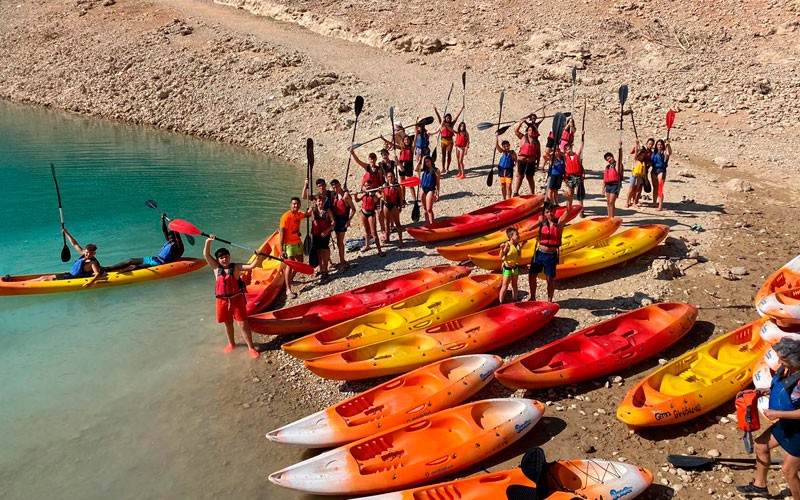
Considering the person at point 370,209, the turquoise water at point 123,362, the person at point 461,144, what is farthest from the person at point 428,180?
the turquoise water at point 123,362

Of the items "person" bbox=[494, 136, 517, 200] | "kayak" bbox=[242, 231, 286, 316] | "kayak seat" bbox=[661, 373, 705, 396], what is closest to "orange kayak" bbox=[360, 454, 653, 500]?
"kayak seat" bbox=[661, 373, 705, 396]

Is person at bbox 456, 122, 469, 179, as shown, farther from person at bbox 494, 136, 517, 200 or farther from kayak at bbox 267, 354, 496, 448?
kayak at bbox 267, 354, 496, 448

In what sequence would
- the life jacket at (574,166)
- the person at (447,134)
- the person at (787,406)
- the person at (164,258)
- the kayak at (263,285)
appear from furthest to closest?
the person at (447,134) < the life jacket at (574,166) < the person at (164,258) < the kayak at (263,285) < the person at (787,406)

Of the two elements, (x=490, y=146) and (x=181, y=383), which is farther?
(x=490, y=146)

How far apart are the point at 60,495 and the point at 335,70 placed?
22.0m

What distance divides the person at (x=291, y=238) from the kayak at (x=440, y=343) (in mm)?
3091

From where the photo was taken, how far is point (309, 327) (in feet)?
31.3

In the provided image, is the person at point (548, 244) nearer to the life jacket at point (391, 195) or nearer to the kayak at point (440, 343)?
the kayak at point (440, 343)

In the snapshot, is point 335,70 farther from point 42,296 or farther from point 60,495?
point 60,495

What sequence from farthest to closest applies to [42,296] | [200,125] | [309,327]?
[200,125] → [42,296] → [309,327]

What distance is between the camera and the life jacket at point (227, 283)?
8.77 m

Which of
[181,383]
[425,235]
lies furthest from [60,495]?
[425,235]

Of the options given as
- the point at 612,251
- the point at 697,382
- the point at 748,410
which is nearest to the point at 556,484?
the point at 748,410

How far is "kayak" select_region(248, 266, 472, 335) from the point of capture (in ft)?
30.7
